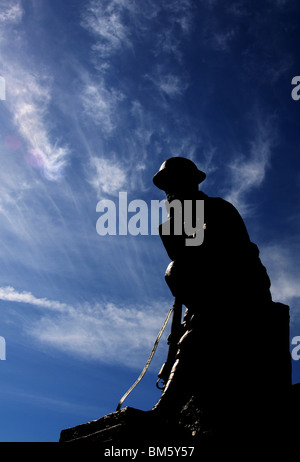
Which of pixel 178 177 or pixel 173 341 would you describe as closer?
pixel 173 341

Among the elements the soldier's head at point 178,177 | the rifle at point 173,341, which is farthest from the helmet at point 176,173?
the rifle at point 173,341

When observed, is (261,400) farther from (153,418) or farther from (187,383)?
(153,418)

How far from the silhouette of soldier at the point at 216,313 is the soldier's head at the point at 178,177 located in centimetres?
11

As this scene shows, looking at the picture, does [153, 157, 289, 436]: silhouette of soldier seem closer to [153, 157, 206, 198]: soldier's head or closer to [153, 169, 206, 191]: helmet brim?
[153, 157, 206, 198]: soldier's head

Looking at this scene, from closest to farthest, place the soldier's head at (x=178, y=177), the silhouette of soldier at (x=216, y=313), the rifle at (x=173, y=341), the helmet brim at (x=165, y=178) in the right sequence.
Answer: the silhouette of soldier at (x=216, y=313), the rifle at (x=173, y=341), the soldier's head at (x=178, y=177), the helmet brim at (x=165, y=178)

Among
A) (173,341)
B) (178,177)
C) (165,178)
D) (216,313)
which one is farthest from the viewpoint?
(165,178)

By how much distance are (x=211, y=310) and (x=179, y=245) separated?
1.03m

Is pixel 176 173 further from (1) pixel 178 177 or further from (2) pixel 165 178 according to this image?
(2) pixel 165 178

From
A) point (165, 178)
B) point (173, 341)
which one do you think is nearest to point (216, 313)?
point (173, 341)

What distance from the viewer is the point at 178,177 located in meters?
5.32

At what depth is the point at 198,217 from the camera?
4.82m

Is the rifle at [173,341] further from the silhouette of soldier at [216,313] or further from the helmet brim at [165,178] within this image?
the helmet brim at [165,178]

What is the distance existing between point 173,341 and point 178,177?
241cm

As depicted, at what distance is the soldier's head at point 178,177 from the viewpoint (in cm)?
530
